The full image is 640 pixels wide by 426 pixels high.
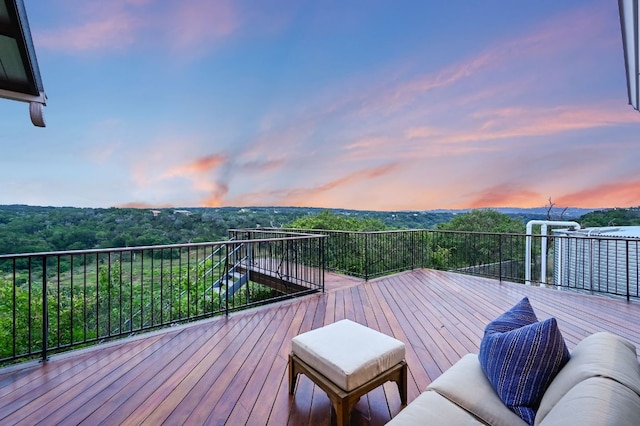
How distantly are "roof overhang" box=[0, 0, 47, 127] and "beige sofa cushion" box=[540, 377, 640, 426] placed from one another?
3.72 metres

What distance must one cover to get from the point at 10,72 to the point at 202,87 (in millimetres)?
5100

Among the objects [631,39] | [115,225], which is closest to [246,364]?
[631,39]

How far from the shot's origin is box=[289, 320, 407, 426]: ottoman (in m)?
1.49

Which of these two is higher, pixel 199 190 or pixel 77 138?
pixel 77 138

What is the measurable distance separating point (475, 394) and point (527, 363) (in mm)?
307

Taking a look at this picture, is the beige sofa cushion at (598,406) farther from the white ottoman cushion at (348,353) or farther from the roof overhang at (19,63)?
the roof overhang at (19,63)

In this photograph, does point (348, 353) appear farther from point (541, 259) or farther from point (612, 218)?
point (612, 218)

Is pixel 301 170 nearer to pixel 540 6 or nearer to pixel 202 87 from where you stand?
pixel 202 87

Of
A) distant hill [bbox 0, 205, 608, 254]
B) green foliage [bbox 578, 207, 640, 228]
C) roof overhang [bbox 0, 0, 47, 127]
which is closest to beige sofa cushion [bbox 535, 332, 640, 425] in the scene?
roof overhang [bbox 0, 0, 47, 127]

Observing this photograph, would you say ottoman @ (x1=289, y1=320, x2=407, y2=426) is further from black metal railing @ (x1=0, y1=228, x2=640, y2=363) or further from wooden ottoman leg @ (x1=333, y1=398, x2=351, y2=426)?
black metal railing @ (x1=0, y1=228, x2=640, y2=363)

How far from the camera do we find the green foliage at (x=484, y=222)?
1472 centimetres

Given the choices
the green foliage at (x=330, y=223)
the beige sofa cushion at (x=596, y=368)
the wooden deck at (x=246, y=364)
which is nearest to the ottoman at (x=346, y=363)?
the wooden deck at (x=246, y=364)

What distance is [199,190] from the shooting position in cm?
Result: 1034

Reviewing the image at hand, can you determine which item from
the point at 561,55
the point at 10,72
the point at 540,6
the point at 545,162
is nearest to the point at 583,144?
the point at 545,162
